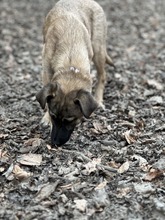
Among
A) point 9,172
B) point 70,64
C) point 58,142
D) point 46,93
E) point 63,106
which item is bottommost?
point 9,172

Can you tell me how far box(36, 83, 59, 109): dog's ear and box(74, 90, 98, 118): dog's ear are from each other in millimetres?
349

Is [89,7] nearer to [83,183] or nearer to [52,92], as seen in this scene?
[52,92]

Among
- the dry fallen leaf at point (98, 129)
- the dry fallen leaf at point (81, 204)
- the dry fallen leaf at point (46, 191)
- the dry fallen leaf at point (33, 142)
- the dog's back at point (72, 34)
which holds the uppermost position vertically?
the dog's back at point (72, 34)

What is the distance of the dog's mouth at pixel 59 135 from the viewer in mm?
6520

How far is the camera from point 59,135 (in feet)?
21.4

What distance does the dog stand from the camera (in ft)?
21.0

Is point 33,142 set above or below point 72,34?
below

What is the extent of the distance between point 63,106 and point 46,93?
1.03ft

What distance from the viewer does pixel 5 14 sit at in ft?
47.1

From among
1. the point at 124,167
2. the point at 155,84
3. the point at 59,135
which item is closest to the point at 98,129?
the point at 59,135

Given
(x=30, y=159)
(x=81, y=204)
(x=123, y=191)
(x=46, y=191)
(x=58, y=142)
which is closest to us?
(x=81, y=204)

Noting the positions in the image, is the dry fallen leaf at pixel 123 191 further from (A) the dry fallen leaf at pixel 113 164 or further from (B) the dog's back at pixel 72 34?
(B) the dog's back at pixel 72 34

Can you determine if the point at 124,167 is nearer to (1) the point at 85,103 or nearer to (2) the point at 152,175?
(2) the point at 152,175

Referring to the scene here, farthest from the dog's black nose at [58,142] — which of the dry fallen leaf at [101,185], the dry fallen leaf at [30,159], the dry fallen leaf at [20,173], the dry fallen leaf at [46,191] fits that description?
the dry fallen leaf at [101,185]
